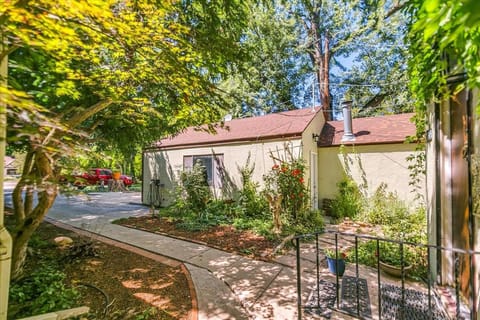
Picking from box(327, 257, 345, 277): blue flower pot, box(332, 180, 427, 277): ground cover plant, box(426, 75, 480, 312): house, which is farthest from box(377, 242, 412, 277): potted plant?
box(327, 257, 345, 277): blue flower pot

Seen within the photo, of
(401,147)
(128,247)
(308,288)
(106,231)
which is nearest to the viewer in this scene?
(308,288)

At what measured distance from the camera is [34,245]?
5.13 meters

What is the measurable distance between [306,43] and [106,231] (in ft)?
58.9

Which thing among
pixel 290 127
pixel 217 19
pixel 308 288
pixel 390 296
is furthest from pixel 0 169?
pixel 290 127

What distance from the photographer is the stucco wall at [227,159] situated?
844cm

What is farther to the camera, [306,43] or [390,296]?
[306,43]

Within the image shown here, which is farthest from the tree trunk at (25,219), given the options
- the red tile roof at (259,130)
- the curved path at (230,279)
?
the red tile roof at (259,130)

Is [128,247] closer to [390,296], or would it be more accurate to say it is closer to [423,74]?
[390,296]

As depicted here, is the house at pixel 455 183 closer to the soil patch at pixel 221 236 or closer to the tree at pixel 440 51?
the tree at pixel 440 51

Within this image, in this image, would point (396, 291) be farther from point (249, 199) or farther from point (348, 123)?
point (348, 123)

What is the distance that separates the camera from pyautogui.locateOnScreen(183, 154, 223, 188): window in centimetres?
975

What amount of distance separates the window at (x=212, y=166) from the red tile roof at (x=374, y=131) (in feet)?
13.7

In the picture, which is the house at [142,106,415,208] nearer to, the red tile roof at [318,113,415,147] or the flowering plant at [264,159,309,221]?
the red tile roof at [318,113,415,147]

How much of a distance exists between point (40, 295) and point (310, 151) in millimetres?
7909
